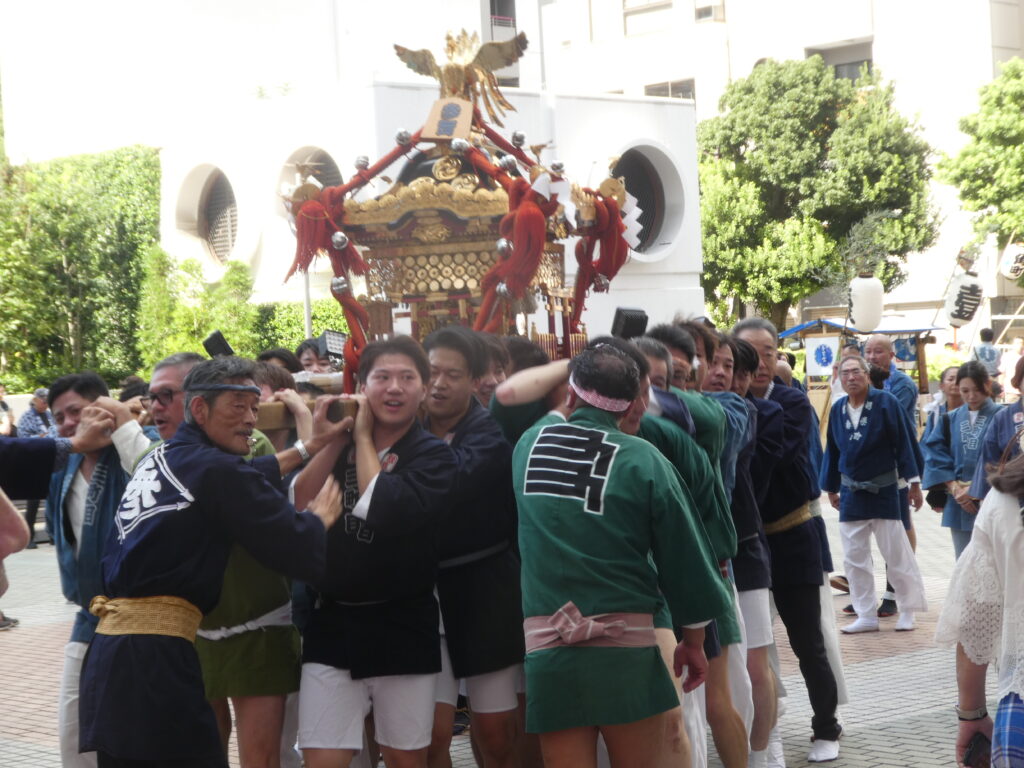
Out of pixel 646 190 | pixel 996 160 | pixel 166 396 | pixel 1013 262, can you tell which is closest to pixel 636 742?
pixel 166 396

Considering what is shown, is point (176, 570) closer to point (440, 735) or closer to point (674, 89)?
point (440, 735)

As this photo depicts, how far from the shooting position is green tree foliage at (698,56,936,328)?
123 ft

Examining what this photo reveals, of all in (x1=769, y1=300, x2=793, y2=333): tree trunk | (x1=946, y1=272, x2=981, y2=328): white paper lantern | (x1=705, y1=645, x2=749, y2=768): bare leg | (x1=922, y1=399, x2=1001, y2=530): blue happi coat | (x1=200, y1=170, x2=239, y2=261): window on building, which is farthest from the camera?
(x1=769, y1=300, x2=793, y2=333): tree trunk

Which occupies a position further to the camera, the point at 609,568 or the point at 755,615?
the point at 755,615

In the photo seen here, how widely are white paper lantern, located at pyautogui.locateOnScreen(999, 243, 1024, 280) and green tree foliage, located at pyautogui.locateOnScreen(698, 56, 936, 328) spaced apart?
6.76ft

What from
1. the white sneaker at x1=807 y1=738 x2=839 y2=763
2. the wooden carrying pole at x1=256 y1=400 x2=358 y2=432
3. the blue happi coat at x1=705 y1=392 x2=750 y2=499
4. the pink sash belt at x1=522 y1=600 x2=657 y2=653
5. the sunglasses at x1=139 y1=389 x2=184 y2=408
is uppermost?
the sunglasses at x1=139 y1=389 x2=184 y2=408

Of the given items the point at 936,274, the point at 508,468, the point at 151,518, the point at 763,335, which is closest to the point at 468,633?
the point at 508,468

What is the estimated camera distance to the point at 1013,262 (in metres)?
37.4

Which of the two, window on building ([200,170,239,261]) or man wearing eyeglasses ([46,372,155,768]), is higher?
window on building ([200,170,239,261])

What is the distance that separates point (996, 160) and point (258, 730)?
34.0 m

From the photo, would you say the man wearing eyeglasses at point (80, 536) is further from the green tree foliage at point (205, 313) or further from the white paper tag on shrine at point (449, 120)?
the green tree foliage at point (205, 313)

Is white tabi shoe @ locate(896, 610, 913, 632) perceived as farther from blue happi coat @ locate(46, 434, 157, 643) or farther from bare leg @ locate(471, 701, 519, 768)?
blue happi coat @ locate(46, 434, 157, 643)

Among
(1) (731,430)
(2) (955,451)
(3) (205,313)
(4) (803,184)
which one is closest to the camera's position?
(1) (731,430)

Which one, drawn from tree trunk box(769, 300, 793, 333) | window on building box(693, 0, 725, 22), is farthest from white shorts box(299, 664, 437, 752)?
window on building box(693, 0, 725, 22)
